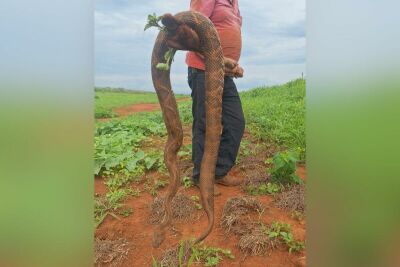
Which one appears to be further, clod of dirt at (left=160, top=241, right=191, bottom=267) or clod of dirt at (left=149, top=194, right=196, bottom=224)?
clod of dirt at (left=149, top=194, right=196, bottom=224)

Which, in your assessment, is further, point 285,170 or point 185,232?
point 285,170

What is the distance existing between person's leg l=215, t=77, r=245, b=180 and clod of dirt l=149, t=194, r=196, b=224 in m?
0.27

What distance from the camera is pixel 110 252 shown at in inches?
67.7

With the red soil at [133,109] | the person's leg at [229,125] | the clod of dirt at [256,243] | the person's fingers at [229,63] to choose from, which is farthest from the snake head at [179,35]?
the red soil at [133,109]

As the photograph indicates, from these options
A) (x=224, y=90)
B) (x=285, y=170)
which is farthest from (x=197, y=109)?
(x=285, y=170)

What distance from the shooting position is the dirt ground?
1642 mm

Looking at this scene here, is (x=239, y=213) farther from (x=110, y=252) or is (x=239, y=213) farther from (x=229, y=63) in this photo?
→ (x=229, y=63)

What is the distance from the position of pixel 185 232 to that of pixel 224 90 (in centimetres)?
75

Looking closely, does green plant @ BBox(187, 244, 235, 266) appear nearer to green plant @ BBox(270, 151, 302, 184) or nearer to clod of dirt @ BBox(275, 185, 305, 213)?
clod of dirt @ BBox(275, 185, 305, 213)

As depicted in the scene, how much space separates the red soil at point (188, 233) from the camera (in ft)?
5.38

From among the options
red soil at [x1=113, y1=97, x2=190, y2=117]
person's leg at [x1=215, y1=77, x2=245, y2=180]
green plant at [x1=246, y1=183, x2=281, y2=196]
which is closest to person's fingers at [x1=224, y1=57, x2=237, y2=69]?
person's leg at [x1=215, y1=77, x2=245, y2=180]

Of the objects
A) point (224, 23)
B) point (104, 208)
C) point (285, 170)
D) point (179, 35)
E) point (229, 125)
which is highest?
point (224, 23)

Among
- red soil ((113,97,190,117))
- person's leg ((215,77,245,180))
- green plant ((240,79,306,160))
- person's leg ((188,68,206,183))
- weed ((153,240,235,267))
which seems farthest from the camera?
red soil ((113,97,190,117))
